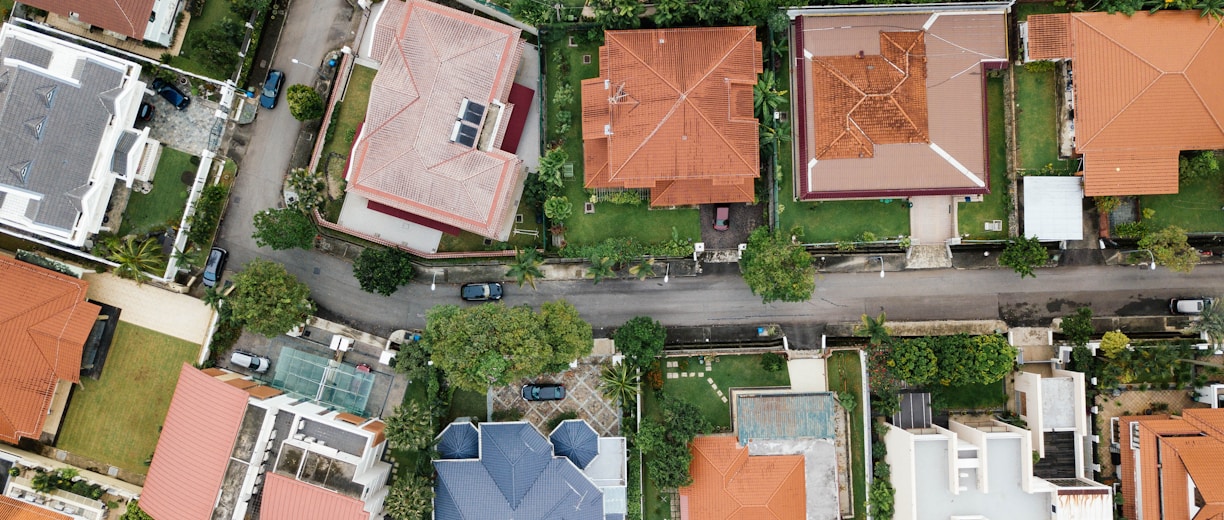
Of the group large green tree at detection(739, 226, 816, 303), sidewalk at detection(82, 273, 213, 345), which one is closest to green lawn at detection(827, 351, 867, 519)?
large green tree at detection(739, 226, 816, 303)

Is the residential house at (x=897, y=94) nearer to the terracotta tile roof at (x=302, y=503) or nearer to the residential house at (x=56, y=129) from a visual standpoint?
the terracotta tile roof at (x=302, y=503)

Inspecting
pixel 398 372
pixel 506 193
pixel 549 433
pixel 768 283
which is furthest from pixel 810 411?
pixel 398 372

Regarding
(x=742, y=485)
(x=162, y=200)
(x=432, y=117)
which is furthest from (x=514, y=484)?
(x=162, y=200)

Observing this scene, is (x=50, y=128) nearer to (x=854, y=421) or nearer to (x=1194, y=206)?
(x=854, y=421)

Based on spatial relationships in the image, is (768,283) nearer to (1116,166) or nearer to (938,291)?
(938,291)

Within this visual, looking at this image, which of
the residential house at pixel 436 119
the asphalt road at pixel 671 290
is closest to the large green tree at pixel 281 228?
the asphalt road at pixel 671 290
